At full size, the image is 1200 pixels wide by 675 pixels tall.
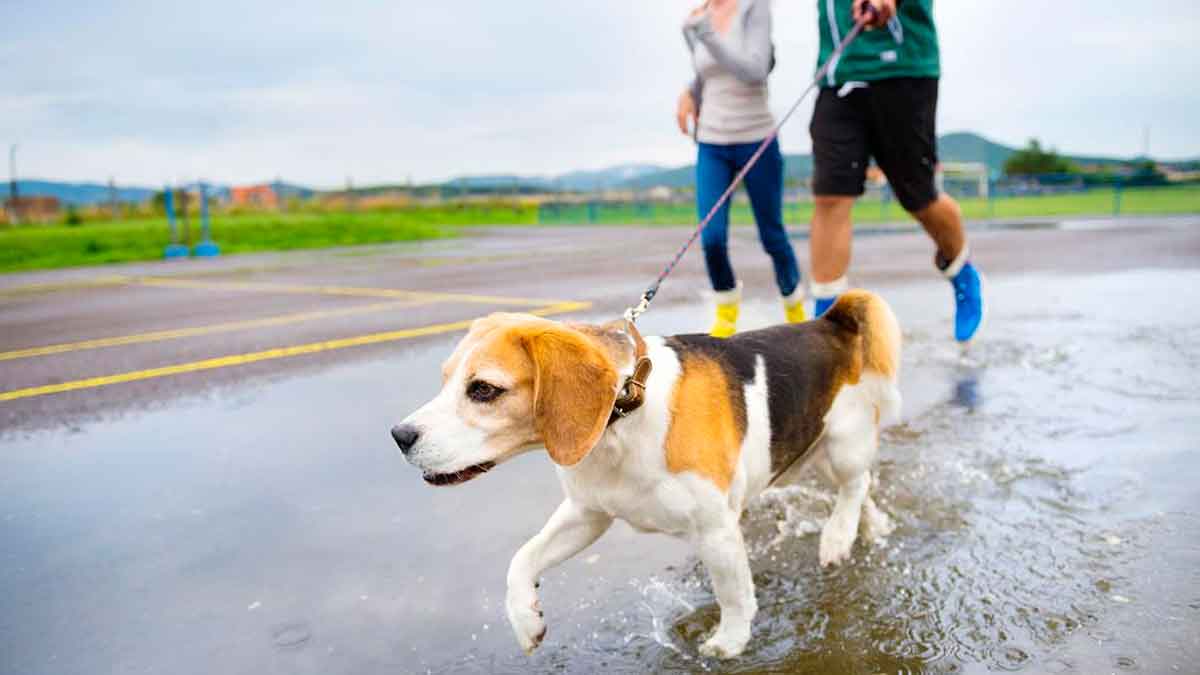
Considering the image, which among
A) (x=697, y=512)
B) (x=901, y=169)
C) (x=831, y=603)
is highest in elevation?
(x=901, y=169)

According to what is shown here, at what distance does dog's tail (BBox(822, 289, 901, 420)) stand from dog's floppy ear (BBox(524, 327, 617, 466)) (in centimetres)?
125

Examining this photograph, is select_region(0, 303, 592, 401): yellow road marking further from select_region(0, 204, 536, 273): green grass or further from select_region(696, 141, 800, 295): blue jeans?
select_region(0, 204, 536, 273): green grass

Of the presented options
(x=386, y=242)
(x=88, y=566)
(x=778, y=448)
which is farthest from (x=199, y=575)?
(x=386, y=242)

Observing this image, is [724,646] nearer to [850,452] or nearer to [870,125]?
[850,452]

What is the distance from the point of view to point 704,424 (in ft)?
7.53

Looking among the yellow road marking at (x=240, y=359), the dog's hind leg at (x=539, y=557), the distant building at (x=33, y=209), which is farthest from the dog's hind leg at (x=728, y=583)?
the distant building at (x=33, y=209)

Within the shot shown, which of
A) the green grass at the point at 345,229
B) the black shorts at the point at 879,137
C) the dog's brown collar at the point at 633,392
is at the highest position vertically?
the black shorts at the point at 879,137

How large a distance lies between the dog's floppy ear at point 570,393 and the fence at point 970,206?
86.0 ft

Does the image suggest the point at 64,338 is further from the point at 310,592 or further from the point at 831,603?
the point at 831,603

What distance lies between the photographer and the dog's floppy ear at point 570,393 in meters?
2.03

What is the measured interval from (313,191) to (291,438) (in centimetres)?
4539

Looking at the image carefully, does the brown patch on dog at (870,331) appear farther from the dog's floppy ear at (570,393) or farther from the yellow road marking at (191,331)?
the yellow road marking at (191,331)

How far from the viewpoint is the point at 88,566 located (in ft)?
9.16

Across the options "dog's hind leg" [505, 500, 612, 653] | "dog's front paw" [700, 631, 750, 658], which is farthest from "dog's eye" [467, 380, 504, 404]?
"dog's front paw" [700, 631, 750, 658]
